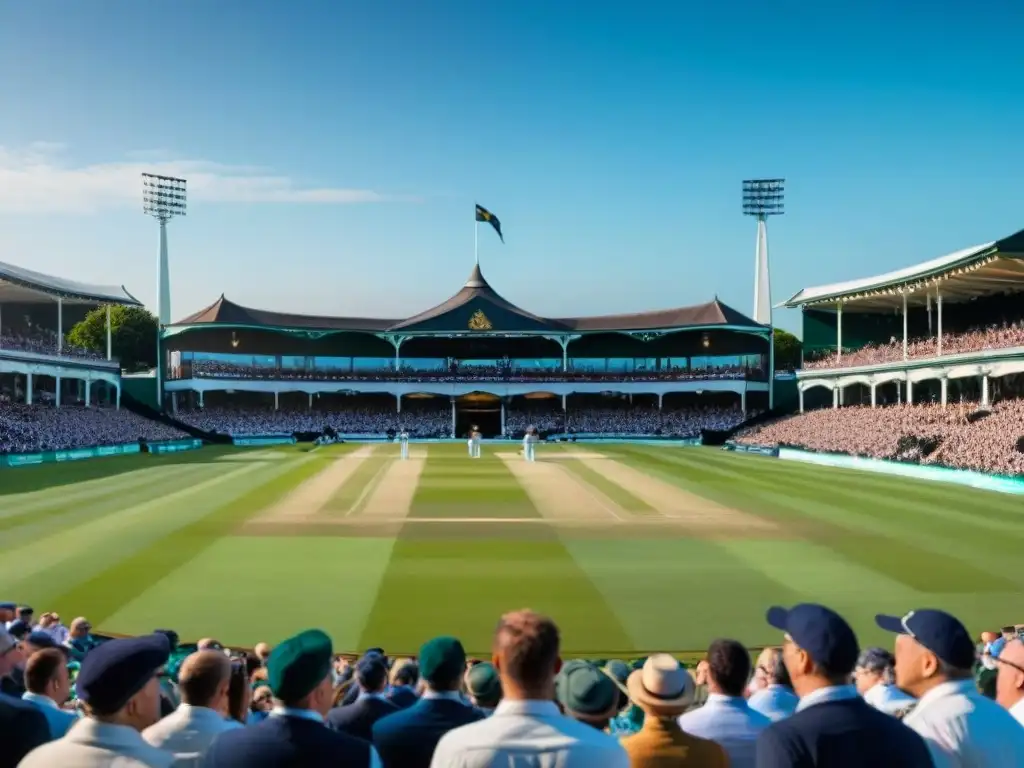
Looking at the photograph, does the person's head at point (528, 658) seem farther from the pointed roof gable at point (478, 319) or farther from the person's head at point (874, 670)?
the pointed roof gable at point (478, 319)

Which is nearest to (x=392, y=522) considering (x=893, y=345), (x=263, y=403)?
(x=893, y=345)

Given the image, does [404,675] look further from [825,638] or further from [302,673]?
[825,638]

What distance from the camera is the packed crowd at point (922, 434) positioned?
1275 inches

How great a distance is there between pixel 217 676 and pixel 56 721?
129 cm

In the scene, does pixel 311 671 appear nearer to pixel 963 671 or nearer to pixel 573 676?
pixel 573 676

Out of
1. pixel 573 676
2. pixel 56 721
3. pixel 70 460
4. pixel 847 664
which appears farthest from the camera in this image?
pixel 70 460

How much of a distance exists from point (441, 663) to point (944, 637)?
7.61ft

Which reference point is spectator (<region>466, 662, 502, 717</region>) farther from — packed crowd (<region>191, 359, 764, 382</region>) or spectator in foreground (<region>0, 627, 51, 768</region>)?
packed crowd (<region>191, 359, 764, 382</region>)

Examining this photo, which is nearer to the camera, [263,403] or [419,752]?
[419,752]

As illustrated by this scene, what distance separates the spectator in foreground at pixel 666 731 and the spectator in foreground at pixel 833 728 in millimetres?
479

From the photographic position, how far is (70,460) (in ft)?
138

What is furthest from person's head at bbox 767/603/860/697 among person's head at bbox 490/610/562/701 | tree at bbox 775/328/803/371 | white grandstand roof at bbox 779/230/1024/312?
tree at bbox 775/328/803/371

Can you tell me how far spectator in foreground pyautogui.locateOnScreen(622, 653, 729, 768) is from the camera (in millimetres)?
3600

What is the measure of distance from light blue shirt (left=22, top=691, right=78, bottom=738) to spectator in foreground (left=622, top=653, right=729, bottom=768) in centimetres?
301
